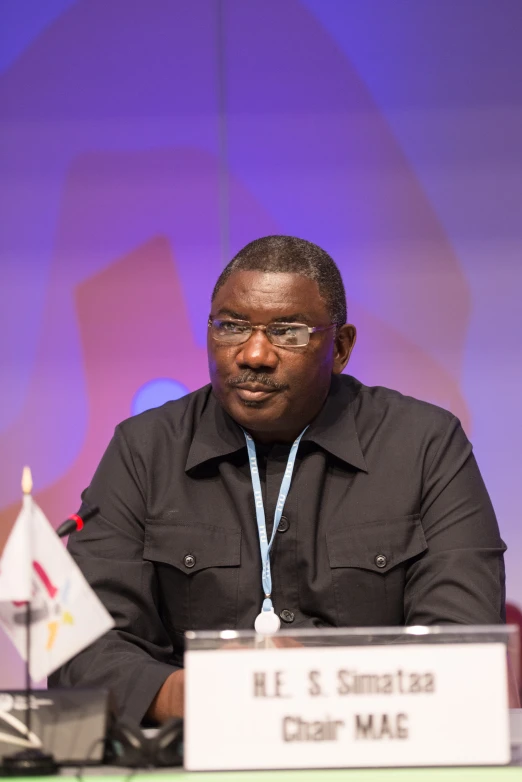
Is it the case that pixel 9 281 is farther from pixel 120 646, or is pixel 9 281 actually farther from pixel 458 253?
pixel 120 646

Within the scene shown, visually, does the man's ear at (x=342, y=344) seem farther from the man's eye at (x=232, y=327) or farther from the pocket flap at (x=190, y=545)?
the pocket flap at (x=190, y=545)

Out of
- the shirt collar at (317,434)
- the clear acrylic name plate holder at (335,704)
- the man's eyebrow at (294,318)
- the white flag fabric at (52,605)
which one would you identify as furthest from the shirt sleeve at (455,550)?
the white flag fabric at (52,605)

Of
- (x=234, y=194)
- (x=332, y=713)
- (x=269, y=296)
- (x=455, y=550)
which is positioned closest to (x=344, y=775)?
(x=332, y=713)

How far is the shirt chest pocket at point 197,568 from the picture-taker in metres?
2.11

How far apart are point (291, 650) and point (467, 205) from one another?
2385 millimetres

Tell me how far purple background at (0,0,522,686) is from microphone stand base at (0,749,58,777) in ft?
7.03

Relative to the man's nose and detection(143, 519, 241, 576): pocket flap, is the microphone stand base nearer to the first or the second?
detection(143, 519, 241, 576): pocket flap

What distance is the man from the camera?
2.06m

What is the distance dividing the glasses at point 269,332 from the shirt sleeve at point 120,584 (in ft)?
1.06

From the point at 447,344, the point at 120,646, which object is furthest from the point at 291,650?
the point at 447,344

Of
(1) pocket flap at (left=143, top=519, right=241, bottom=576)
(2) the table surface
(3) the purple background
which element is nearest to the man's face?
(1) pocket flap at (left=143, top=519, right=241, bottom=576)

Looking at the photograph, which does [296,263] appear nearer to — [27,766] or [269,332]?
[269,332]

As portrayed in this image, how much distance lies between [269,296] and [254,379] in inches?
6.3

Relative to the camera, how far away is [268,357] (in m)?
2.05
